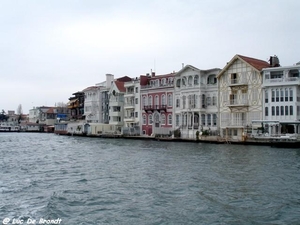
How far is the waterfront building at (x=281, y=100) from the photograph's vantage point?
4528cm

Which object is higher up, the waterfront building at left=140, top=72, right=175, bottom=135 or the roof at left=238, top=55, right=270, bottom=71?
the roof at left=238, top=55, right=270, bottom=71

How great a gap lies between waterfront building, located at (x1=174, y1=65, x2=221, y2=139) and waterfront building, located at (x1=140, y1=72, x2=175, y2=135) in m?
3.16

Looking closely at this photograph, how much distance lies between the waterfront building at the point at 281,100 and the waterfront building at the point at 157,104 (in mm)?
17672

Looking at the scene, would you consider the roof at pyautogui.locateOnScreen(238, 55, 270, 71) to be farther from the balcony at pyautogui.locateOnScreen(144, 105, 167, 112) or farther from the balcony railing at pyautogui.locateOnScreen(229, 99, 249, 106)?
the balcony at pyautogui.locateOnScreen(144, 105, 167, 112)

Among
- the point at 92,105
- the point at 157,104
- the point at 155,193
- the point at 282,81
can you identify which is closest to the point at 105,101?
the point at 92,105

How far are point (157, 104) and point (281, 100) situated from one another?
78.0ft

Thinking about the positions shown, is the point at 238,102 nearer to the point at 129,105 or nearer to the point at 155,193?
the point at 129,105

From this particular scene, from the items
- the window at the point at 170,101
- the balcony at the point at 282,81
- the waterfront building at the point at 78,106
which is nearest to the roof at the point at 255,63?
the balcony at the point at 282,81

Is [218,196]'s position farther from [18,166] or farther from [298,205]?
[18,166]

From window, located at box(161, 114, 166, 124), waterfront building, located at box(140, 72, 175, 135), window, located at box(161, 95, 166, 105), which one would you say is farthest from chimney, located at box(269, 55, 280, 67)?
window, located at box(161, 114, 166, 124)

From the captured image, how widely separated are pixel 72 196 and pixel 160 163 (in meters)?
11.8

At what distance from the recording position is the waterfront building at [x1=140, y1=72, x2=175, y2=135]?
62562 mm

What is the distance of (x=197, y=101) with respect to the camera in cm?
5672

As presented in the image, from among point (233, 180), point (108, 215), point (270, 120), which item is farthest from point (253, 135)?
point (108, 215)
